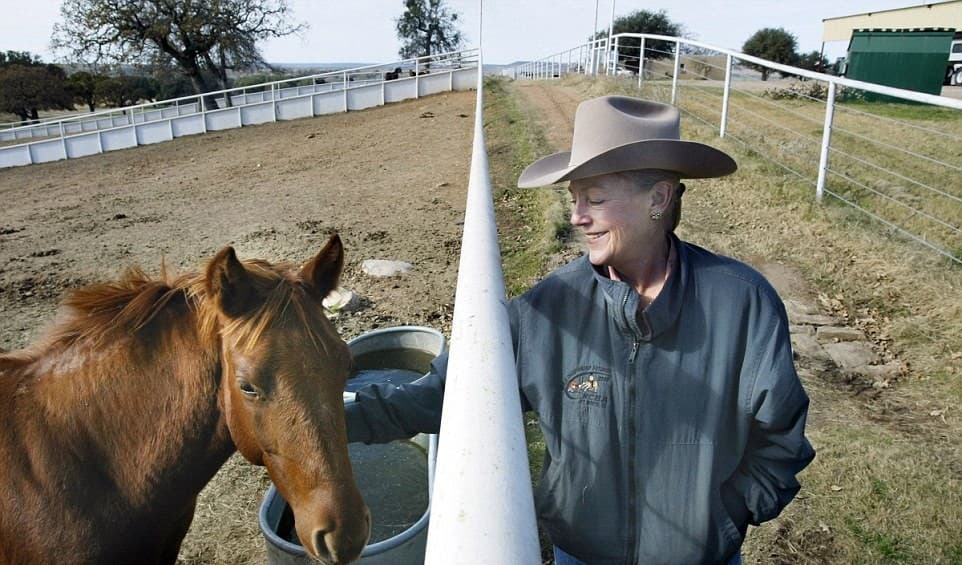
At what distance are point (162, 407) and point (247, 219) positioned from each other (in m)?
7.32

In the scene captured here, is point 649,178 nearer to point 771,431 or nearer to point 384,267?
point 771,431

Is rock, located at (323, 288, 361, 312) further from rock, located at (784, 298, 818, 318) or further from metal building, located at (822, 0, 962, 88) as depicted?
metal building, located at (822, 0, 962, 88)

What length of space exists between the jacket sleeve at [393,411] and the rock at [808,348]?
305 cm

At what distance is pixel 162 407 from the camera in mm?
1826

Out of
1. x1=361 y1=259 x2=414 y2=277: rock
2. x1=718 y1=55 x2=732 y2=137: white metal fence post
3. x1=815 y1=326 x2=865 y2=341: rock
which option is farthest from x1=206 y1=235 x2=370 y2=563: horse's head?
x1=718 y1=55 x2=732 y2=137: white metal fence post

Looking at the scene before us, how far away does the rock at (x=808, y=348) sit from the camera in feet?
13.1

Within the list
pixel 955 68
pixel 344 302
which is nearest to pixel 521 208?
pixel 344 302

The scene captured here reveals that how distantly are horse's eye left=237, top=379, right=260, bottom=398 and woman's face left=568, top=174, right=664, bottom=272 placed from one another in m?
0.97

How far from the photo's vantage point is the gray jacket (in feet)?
5.23

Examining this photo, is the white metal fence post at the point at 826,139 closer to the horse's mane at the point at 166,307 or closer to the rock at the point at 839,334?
the rock at the point at 839,334

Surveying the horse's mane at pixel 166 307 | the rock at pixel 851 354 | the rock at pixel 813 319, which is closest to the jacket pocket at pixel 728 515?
the horse's mane at pixel 166 307

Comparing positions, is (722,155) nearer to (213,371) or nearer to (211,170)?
(213,371)

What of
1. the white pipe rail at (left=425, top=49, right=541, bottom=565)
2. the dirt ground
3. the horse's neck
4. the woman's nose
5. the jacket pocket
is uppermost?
the woman's nose

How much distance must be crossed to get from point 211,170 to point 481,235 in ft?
43.3
